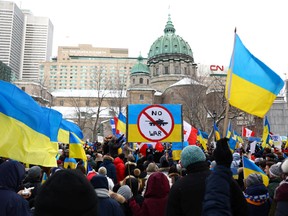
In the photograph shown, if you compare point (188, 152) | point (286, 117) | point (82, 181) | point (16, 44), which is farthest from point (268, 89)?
point (16, 44)

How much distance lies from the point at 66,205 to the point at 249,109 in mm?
3445

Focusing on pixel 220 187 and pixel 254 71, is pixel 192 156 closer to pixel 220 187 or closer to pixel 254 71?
pixel 220 187

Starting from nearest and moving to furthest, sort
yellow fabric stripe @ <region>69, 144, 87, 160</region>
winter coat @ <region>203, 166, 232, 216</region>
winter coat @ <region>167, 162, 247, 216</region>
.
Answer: winter coat @ <region>203, 166, 232, 216</region>
winter coat @ <region>167, 162, 247, 216</region>
yellow fabric stripe @ <region>69, 144, 87, 160</region>

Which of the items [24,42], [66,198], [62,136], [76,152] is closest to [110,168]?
[76,152]

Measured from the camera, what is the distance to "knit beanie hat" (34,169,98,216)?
145cm

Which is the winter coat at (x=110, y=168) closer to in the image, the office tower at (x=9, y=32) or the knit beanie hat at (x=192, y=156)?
the knit beanie hat at (x=192, y=156)

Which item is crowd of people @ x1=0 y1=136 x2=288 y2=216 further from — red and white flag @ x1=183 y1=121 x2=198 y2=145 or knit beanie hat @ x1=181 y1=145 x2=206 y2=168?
red and white flag @ x1=183 y1=121 x2=198 y2=145

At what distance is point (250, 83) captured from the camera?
14.6 ft

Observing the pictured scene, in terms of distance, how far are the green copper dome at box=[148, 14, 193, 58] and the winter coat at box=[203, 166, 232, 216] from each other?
238 ft

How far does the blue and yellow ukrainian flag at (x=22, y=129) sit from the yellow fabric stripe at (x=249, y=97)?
2.65 m

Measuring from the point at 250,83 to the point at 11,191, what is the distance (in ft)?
11.4

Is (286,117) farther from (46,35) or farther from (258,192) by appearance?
(46,35)

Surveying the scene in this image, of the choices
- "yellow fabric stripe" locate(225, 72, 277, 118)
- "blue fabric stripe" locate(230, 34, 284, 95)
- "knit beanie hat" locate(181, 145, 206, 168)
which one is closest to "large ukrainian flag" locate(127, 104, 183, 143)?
"blue fabric stripe" locate(230, 34, 284, 95)

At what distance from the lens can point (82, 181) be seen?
1.55 meters
